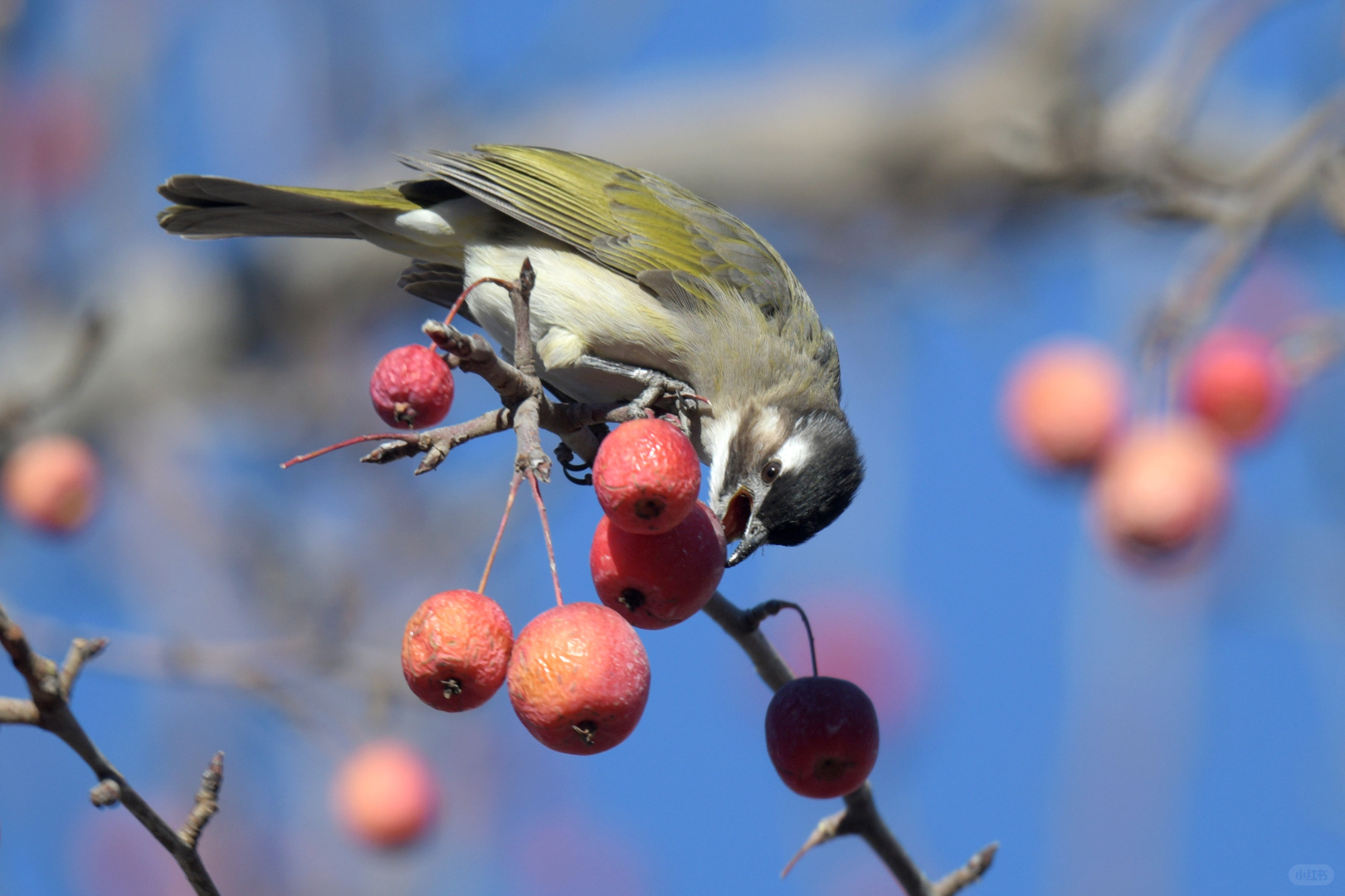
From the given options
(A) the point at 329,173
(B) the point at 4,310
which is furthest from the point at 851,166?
(B) the point at 4,310

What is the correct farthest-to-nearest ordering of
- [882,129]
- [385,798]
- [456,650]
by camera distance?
[882,129], [385,798], [456,650]

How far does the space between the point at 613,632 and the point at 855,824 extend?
867mm

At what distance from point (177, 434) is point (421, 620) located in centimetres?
989

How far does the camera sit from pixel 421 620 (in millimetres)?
2000

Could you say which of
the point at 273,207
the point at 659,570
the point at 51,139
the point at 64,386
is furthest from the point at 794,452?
the point at 51,139

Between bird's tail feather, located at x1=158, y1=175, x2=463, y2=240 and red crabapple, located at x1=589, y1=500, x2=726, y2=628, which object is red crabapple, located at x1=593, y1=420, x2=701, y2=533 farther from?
bird's tail feather, located at x1=158, y1=175, x2=463, y2=240

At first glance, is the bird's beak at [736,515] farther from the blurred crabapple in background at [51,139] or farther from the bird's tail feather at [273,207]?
the blurred crabapple in background at [51,139]

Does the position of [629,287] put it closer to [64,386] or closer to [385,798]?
[64,386]

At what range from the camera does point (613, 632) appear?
1988mm

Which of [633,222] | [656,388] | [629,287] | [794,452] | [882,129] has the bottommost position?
[656,388]

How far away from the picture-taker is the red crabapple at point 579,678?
6.31 ft

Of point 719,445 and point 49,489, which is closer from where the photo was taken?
point 719,445

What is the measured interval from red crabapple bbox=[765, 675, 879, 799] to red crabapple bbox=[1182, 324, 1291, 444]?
2.84 m

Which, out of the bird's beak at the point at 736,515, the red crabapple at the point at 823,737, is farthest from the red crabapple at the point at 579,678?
the bird's beak at the point at 736,515
